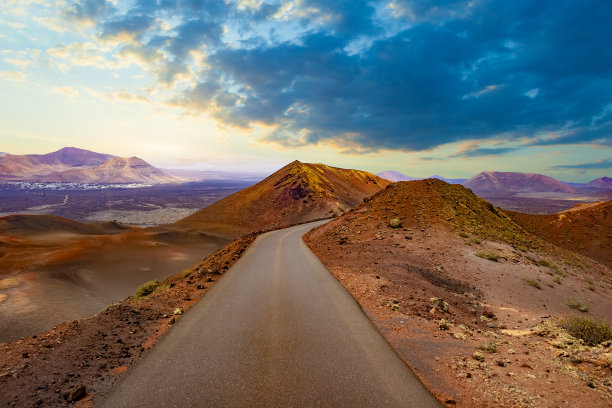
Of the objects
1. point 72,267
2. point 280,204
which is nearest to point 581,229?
point 280,204

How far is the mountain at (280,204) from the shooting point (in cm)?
6444

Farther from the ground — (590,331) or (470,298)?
(590,331)

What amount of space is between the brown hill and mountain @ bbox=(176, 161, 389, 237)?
3700 centimetres

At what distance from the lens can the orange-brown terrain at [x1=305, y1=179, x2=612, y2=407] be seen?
5.17m

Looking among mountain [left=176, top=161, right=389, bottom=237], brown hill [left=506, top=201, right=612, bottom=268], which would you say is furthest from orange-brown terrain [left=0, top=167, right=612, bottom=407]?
mountain [left=176, top=161, right=389, bottom=237]

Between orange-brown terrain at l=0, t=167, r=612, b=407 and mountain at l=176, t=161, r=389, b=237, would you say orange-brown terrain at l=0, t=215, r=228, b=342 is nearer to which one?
orange-brown terrain at l=0, t=167, r=612, b=407

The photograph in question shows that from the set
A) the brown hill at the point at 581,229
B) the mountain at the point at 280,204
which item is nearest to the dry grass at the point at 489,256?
the brown hill at the point at 581,229

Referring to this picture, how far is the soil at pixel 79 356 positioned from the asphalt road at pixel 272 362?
56 cm

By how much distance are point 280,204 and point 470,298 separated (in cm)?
6148

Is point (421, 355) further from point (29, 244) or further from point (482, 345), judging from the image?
point (29, 244)

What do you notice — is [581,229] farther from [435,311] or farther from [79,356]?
[79,356]

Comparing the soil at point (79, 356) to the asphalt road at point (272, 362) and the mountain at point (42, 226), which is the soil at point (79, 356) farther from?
the mountain at point (42, 226)

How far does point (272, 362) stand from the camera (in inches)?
231

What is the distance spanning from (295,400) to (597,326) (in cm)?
872
